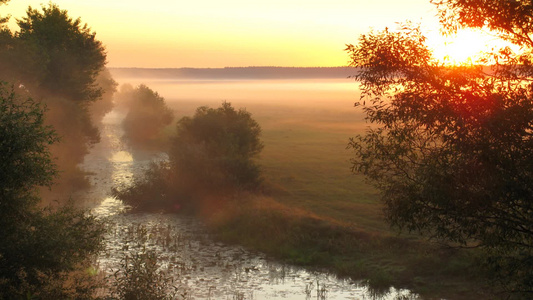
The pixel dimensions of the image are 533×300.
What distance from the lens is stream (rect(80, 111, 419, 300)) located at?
82.2 feet

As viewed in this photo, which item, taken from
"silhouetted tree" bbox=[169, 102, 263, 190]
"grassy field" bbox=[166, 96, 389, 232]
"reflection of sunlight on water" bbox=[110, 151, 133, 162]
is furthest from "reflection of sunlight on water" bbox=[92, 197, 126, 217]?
"reflection of sunlight on water" bbox=[110, 151, 133, 162]

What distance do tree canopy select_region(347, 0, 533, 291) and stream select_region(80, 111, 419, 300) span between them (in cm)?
946

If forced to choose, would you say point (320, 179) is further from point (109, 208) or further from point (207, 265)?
point (207, 265)

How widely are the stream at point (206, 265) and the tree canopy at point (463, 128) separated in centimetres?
946

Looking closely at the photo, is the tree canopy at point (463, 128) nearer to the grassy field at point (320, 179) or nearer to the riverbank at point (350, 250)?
the riverbank at point (350, 250)

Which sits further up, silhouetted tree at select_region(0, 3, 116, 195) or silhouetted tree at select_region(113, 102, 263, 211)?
silhouetted tree at select_region(0, 3, 116, 195)

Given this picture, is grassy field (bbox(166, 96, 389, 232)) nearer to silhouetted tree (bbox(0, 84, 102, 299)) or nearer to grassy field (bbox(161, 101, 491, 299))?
grassy field (bbox(161, 101, 491, 299))

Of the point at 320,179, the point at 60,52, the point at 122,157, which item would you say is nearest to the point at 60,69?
the point at 60,52

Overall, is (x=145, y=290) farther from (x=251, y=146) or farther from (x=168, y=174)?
(x=251, y=146)

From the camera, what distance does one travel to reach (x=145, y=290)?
20.8 meters

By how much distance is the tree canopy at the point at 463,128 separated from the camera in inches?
581

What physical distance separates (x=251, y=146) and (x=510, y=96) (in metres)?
36.1

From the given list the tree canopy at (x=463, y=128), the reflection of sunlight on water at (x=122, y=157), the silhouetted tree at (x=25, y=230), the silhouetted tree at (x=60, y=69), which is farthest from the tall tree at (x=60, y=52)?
the tree canopy at (x=463, y=128)

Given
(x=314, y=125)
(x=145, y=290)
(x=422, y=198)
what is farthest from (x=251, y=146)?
(x=314, y=125)
